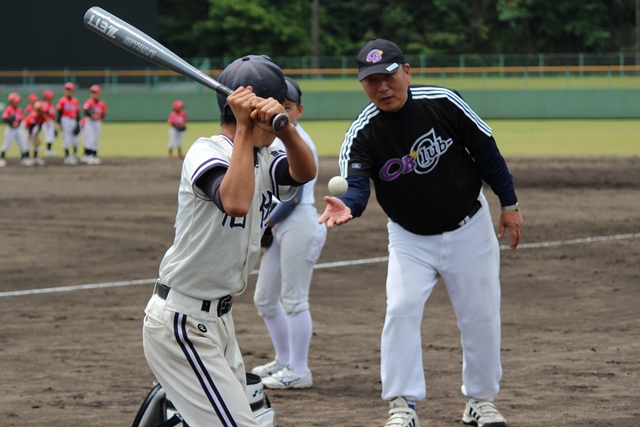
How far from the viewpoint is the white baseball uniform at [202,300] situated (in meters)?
3.84

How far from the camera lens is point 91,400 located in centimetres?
659

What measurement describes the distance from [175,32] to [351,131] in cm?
6305

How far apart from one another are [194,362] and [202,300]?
247mm

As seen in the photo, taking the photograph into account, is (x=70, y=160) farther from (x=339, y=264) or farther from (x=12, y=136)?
(x=339, y=264)

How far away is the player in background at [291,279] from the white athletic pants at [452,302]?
1056 mm

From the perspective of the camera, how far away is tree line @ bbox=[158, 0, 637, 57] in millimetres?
60969

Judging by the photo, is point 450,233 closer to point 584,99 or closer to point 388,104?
point 388,104

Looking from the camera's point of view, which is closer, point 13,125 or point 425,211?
point 425,211

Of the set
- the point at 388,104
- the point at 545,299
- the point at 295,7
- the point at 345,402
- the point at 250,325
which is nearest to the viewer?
the point at 388,104

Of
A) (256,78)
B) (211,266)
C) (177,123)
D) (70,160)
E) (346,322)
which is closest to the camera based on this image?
(256,78)

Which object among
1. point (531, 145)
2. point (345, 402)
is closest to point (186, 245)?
point (345, 402)

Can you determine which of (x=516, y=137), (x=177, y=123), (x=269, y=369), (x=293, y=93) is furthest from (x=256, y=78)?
(x=516, y=137)

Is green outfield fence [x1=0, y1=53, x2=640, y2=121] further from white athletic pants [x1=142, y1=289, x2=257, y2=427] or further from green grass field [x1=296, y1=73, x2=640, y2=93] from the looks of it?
white athletic pants [x1=142, y1=289, x2=257, y2=427]

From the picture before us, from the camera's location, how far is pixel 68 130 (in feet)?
86.3
